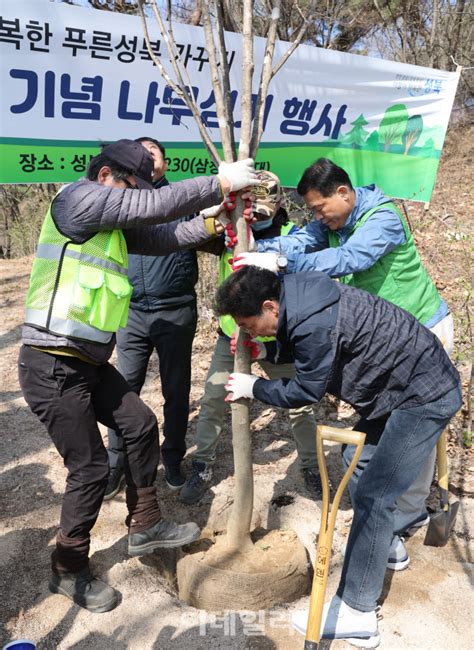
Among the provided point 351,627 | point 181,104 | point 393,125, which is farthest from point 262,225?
point 393,125

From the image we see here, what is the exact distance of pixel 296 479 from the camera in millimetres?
3678

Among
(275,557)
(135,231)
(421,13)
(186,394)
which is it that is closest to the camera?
(135,231)

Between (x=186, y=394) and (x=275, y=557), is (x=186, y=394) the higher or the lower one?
the higher one

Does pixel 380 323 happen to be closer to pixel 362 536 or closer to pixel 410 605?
pixel 362 536

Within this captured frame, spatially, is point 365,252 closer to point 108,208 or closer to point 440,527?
point 108,208

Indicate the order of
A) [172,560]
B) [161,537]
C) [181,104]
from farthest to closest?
[181,104], [172,560], [161,537]

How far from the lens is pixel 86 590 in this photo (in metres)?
2.60

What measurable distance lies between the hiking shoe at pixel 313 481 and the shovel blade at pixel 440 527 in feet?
2.19

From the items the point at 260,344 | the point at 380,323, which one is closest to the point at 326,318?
the point at 380,323

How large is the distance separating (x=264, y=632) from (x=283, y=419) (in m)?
2.01

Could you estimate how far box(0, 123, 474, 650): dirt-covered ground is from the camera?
2520 mm

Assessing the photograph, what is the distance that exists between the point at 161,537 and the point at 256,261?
1451 mm

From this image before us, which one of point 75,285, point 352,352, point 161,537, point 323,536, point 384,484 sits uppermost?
point 75,285

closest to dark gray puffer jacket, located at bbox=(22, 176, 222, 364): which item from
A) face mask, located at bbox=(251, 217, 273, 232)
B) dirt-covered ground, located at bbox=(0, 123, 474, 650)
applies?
face mask, located at bbox=(251, 217, 273, 232)
